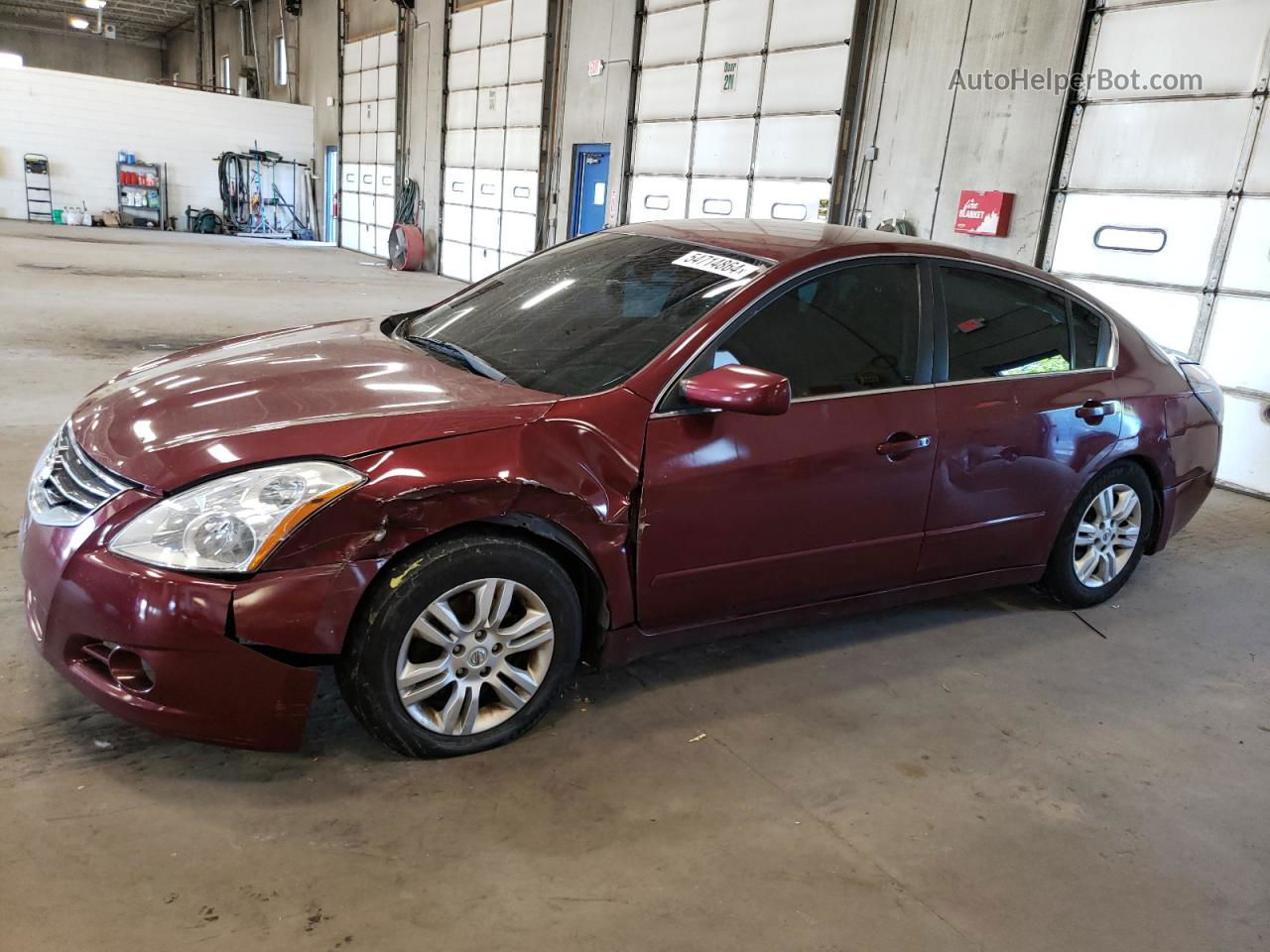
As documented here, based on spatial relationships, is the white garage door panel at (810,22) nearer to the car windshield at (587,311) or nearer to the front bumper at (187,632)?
the car windshield at (587,311)

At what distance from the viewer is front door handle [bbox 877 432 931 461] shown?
8.99ft

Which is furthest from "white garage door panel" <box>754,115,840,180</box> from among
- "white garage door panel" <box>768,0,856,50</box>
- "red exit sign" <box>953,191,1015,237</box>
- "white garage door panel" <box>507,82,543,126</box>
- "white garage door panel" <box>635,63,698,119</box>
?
"white garage door panel" <box>507,82,543,126</box>

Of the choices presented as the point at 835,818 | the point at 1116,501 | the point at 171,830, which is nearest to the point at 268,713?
the point at 171,830

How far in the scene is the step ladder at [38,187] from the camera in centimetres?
2186

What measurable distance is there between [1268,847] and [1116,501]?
1.53m

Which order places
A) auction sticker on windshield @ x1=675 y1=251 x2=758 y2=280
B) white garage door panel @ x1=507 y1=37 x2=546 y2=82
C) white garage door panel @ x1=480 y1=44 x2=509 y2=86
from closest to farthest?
auction sticker on windshield @ x1=675 y1=251 x2=758 y2=280 < white garage door panel @ x1=507 y1=37 x2=546 y2=82 < white garage door panel @ x1=480 y1=44 x2=509 y2=86

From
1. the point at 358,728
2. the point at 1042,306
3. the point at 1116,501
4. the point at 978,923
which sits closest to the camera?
the point at 978,923

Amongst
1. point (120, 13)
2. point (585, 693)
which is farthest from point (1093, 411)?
point (120, 13)

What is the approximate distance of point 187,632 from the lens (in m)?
1.92

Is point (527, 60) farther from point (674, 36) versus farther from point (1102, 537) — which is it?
point (1102, 537)

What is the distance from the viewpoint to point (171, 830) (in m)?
1.95

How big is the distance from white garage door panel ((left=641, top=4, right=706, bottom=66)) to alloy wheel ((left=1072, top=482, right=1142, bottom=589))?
8.72 meters

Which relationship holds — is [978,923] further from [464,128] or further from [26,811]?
[464,128]

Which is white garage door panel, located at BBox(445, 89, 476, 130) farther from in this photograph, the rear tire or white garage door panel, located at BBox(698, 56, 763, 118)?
the rear tire
